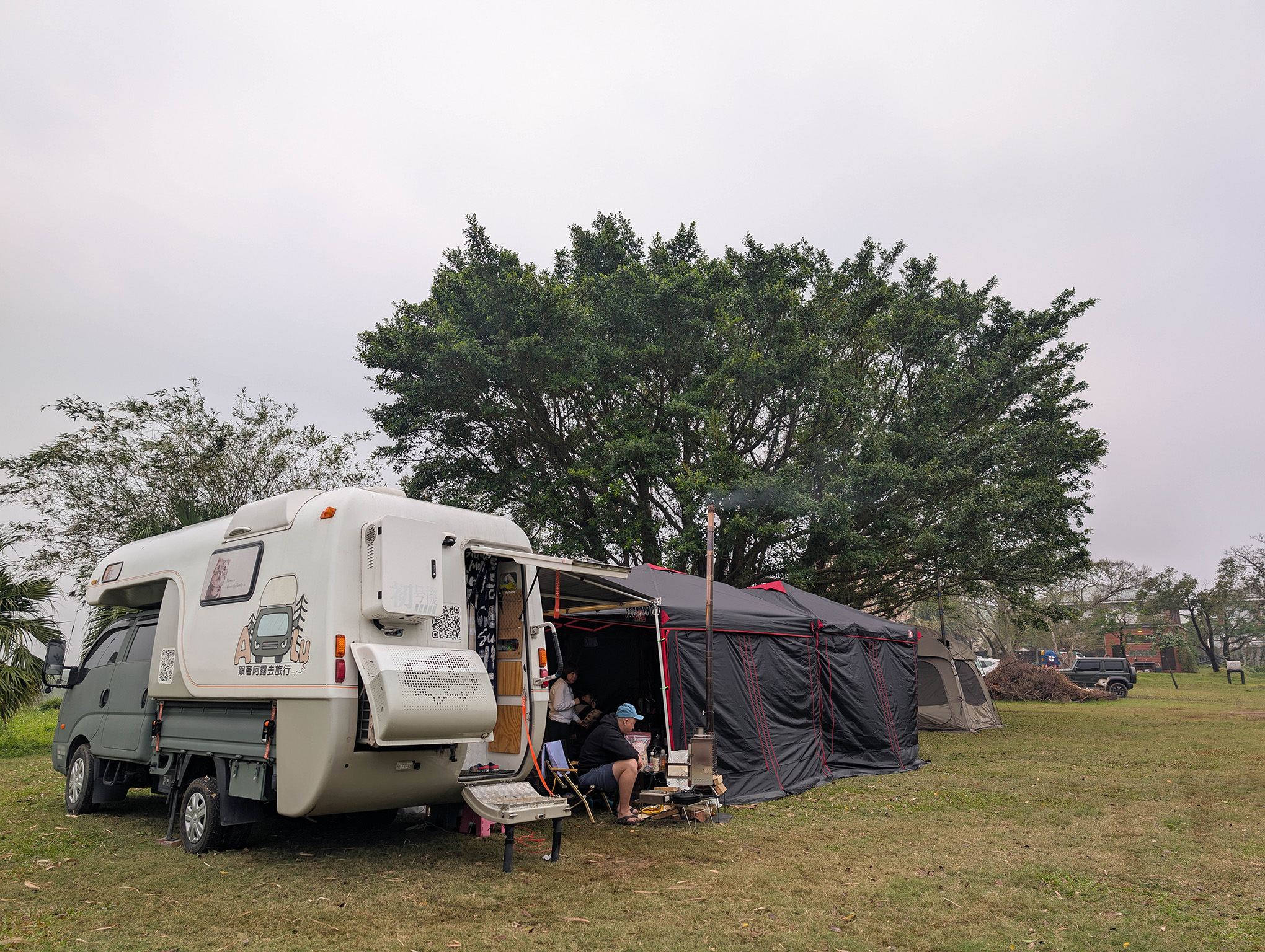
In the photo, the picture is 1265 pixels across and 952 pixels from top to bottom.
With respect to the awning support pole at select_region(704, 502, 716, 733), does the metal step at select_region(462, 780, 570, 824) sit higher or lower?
lower

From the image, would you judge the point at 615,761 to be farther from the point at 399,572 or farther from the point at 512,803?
the point at 399,572

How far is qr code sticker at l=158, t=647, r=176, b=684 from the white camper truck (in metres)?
0.01

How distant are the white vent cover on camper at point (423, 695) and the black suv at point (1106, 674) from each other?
3320 centimetres

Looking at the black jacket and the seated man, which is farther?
the black jacket

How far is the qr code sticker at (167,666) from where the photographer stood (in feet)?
22.9

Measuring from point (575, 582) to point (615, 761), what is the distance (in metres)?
1.82

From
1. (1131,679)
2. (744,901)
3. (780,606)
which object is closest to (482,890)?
(744,901)

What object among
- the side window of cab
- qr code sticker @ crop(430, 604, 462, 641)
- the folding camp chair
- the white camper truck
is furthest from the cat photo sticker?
the folding camp chair

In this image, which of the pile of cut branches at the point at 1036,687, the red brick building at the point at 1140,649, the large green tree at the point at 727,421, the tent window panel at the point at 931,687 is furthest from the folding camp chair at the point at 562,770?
the red brick building at the point at 1140,649

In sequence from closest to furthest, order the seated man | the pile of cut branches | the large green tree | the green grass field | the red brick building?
the green grass field → the seated man → the large green tree → the pile of cut branches → the red brick building

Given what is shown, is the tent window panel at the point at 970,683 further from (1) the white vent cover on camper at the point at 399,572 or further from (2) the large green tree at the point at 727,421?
(1) the white vent cover on camper at the point at 399,572

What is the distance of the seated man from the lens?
26.1 feet

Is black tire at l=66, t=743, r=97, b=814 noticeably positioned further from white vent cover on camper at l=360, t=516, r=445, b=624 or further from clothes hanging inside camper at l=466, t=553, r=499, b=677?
white vent cover on camper at l=360, t=516, r=445, b=624


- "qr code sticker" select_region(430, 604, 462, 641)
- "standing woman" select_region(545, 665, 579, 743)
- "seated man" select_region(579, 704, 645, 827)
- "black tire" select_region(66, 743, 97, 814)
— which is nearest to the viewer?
"qr code sticker" select_region(430, 604, 462, 641)
